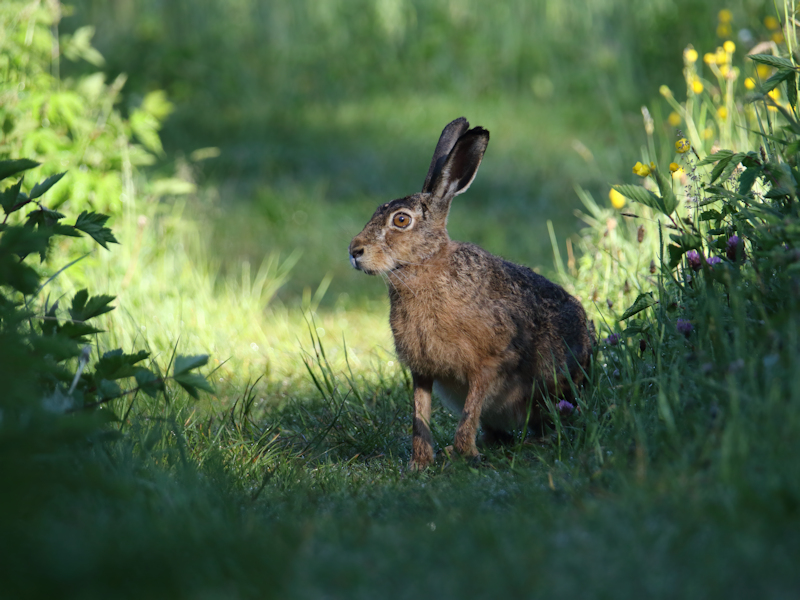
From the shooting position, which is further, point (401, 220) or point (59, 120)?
point (59, 120)

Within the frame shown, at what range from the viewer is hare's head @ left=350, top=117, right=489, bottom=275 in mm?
3764

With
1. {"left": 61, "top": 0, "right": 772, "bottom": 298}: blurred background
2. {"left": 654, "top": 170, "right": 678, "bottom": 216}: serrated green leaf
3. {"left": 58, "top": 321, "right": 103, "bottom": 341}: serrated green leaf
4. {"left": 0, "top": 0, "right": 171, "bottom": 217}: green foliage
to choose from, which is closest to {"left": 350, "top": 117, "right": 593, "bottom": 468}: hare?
{"left": 654, "top": 170, "right": 678, "bottom": 216}: serrated green leaf

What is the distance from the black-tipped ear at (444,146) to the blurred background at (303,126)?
1.26 metres

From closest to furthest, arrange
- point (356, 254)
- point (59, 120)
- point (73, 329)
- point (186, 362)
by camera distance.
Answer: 1. point (186, 362)
2. point (73, 329)
3. point (356, 254)
4. point (59, 120)

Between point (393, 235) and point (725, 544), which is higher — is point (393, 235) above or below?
above

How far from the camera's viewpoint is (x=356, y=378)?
4.61 metres

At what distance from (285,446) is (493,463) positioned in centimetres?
95

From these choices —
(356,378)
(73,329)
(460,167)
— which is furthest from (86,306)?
(356,378)

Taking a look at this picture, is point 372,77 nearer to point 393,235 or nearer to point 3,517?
point 393,235

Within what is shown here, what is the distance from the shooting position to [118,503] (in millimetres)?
2287

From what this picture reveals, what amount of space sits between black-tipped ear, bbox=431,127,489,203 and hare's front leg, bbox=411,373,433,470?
0.89 metres

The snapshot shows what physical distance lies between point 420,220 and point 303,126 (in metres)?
7.42

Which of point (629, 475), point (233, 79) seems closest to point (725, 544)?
point (629, 475)

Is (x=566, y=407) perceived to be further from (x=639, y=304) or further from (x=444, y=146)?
(x=444, y=146)
